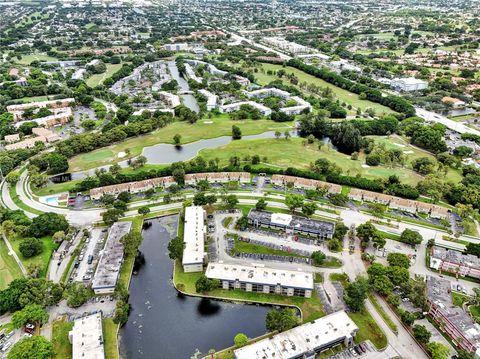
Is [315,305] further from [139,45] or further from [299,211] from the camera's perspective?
[139,45]

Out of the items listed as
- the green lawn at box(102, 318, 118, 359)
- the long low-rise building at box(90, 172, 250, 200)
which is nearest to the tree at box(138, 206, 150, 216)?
the long low-rise building at box(90, 172, 250, 200)

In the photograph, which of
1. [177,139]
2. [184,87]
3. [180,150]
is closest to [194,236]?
[180,150]

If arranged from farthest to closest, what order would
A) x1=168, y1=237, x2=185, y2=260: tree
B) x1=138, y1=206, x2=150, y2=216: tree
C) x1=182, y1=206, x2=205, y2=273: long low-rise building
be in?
x1=138, y1=206, x2=150, y2=216: tree → x1=168, y1=237, x2=185, y2=260: tree → x1=182, y1=206, x2=205, y2=273: long low-rise building

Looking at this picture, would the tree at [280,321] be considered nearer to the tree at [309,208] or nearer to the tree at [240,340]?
the tree at [240,340]

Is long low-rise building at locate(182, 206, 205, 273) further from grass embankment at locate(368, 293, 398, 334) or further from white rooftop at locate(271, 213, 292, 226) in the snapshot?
grass embankment at locate(368, 293, 398, 334)

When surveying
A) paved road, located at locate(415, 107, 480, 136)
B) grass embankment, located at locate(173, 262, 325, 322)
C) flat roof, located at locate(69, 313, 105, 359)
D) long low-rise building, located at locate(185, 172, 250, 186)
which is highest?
flat roof, located at locate(69, 313, 105, 359)

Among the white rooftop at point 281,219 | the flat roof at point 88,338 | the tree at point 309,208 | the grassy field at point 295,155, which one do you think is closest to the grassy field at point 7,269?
the flat roof at point 88,338

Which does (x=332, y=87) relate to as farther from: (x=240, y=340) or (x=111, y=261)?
A: (x=240, y=340)

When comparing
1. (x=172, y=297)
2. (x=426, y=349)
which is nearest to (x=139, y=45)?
(x=172, y=297)
